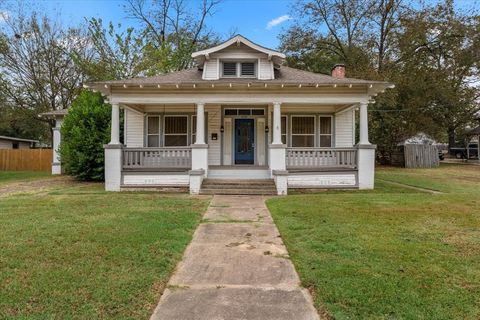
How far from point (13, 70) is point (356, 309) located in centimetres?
2986

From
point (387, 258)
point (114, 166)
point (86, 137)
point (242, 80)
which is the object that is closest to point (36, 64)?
point (86, 137)

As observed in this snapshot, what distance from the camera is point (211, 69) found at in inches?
491

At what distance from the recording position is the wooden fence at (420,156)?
2348cm

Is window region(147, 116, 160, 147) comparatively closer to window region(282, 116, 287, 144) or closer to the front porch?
the front porch

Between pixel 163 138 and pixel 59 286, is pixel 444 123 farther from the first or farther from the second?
pixel 59 286

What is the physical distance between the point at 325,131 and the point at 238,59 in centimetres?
475

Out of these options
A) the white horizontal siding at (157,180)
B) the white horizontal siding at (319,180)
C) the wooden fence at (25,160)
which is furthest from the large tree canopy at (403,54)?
the wooden fence at (25,160)

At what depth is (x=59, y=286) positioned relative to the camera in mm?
3164

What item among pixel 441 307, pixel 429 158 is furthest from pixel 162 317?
pixel 429 158

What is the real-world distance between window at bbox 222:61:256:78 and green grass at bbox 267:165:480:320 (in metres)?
6.74

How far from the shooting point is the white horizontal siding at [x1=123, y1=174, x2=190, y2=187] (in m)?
11.5

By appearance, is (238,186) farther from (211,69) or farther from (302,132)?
(211,69)

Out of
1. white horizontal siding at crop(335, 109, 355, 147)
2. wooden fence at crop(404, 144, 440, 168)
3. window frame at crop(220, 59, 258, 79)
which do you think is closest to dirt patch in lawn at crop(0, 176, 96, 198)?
window frame at crop(220, 59, 258, 79)

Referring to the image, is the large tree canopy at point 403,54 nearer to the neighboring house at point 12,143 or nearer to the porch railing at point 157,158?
the porch railing at point 157,158
